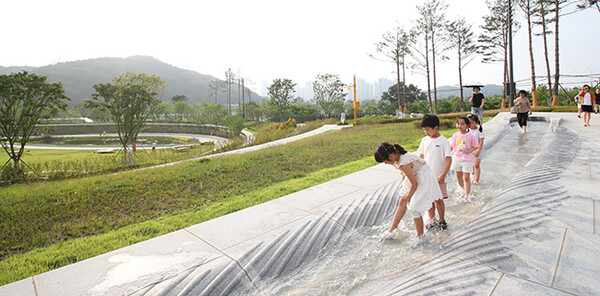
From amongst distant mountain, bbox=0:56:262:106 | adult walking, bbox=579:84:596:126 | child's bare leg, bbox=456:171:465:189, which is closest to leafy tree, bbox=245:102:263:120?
adult walking, bbox=579:84:596:126

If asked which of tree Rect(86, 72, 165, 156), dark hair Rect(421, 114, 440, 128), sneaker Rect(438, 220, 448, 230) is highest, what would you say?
tree Rect(86, 72, 165, 156)

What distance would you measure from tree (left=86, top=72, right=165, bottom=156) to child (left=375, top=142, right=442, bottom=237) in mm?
18673

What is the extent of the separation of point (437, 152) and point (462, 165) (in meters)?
1.43

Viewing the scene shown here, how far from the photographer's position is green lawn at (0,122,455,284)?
149 inches

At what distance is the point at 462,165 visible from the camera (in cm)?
484

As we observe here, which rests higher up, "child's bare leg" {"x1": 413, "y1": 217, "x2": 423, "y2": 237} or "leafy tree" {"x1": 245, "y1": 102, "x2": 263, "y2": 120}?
"leafy tree" {"x1": 245, "y1": 102, "x2": 263, "y2": 120}

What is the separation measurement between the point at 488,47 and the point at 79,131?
61537 millimetres

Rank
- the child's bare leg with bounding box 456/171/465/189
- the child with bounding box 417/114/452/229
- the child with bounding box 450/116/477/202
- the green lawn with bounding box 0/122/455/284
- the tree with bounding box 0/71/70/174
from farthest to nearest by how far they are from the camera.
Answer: the tree with bounding box 0/71/70/174, the child's bare leg with bounding box 456/171/465/189, the child with bounding box 450/116/477/202, the green lawn with bounding box 0/122/455/284, the child with bounding box 417/114/452/229

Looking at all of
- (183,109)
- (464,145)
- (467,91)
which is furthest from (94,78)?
(464,145)

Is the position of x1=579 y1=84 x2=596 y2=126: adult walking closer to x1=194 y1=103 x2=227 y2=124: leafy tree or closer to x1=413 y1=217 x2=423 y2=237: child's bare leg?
x1=413 y1=217 x2=423 y2=237: child's bare leg

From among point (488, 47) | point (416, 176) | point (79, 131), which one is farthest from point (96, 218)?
point (79, 131)

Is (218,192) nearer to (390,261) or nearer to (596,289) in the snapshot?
(390,261)

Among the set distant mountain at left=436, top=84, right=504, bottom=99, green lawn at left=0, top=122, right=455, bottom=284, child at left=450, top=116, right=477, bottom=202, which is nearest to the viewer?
green lawn at left=0, top=122, right=455, bottom=284

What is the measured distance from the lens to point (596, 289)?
2346 mm
